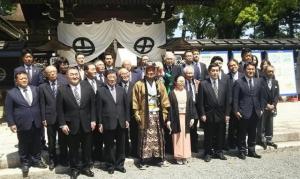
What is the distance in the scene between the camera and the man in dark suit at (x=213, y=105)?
21.7 feet

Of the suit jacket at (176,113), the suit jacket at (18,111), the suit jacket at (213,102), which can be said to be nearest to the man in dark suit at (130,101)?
the suit jacket at (176,113)

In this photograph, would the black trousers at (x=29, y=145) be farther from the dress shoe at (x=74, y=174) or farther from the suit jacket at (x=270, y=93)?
the suit jacket at (x=270, y=93)

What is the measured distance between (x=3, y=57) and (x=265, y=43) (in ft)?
29.5

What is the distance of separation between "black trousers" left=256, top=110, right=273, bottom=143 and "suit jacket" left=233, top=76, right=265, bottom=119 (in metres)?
0.63

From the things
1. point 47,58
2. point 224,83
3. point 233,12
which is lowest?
point 224,83

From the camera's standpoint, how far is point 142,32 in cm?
1125

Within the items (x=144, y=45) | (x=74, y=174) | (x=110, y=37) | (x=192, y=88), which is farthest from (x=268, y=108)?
(x=110, y=37)

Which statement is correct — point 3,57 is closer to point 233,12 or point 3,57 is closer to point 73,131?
point 73,131

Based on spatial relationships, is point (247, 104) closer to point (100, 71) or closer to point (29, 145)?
point (100, 71)

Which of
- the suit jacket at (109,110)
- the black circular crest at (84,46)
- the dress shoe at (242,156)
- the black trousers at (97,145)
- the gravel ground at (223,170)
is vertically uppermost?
the black circular crest at (84,46)

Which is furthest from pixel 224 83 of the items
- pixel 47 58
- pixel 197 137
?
pixel 47 58

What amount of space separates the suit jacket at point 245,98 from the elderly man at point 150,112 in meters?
1.32

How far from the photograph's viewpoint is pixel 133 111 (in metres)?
6.34

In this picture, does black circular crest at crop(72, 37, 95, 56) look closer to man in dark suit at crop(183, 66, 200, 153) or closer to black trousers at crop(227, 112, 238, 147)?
man in dark suit at crop(183, 66, 200, 153)
